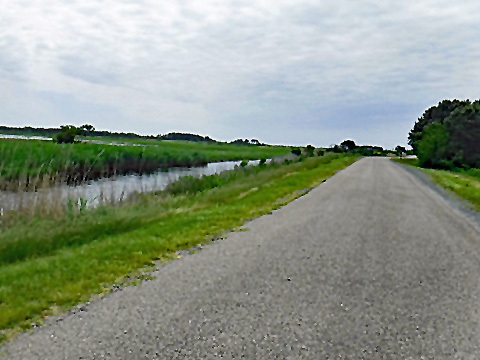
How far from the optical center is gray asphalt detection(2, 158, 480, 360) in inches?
159

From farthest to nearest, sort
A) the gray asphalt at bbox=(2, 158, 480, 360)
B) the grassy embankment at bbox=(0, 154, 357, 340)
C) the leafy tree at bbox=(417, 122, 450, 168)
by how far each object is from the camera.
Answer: the leafy tree at bbox=(417, 122, 450, 168), the grassy embankment at bbox=(0, 154, 357, 340), the gray asphalt at bbox=(2, 158, 480, 360)

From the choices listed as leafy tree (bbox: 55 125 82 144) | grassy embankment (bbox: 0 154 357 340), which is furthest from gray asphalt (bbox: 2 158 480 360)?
leafy tree (bbox: 55 125 82 144)

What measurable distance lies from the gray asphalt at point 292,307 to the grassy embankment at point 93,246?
459 millimetres

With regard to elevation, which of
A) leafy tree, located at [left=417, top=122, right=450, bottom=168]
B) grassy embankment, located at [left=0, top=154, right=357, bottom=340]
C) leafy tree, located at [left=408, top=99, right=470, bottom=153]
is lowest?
grassy embankment, located at [left=0, top=154, right=357, bottom=340]

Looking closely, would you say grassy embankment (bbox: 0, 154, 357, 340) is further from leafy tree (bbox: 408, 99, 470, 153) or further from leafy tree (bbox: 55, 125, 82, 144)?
leafy tree (bbox: 408, 99, 470, 153)

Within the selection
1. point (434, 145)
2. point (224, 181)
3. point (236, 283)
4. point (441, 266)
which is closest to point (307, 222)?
point (441, 266)

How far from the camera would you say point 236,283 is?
19.5ft

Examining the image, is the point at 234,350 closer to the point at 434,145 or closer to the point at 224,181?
the point at 224,181

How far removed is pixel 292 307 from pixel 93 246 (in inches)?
171

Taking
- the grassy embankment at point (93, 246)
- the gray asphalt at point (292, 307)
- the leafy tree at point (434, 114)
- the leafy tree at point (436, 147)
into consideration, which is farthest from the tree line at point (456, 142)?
the gray asphalt at point (292, 307)

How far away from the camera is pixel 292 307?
5.09 m

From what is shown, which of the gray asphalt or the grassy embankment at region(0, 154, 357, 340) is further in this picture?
the grassy embankment at region(0, 154, 357, 340)

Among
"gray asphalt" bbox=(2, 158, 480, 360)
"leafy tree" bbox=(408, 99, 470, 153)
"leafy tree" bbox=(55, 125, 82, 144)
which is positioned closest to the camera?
"gray asphalt" bbox=(2, 158, 480, 360)

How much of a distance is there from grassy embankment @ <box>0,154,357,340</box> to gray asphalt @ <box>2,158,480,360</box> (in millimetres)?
459
